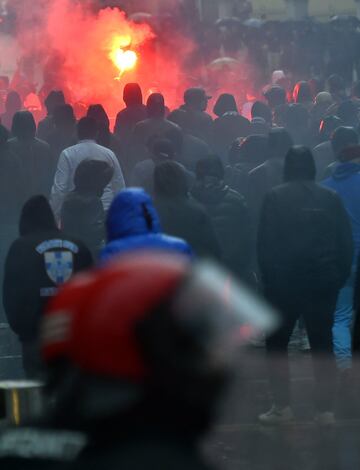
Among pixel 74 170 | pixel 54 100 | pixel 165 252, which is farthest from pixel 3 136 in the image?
pixel 165 252

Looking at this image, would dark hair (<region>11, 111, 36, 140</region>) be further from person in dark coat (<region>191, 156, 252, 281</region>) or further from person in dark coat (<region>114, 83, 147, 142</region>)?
person in dark coat (<region>191, 156, 252, 281</region>)

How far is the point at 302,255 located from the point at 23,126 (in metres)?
3.79

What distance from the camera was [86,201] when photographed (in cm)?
962

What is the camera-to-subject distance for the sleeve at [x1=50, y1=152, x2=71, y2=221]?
10734mm

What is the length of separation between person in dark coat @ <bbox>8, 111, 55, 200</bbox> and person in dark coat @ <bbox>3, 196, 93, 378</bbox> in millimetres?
3923

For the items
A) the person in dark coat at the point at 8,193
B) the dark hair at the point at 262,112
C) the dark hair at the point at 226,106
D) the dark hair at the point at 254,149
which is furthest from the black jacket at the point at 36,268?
the dark hair at the point at 262,112

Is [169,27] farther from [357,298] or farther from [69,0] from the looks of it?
[357,298]

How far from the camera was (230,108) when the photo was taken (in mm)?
15008

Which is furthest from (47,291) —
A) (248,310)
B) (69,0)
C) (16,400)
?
(69,0)

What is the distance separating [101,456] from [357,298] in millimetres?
5496

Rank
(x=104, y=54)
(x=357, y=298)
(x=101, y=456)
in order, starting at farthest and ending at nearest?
(x=104, y=54) → (x=357, y=298) → (x=101, y=456)

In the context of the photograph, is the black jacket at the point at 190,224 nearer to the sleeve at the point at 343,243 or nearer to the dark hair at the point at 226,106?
the sleeve at the point at 343,243

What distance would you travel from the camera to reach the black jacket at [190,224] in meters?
8.65

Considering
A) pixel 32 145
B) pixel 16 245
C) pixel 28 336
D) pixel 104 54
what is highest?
pixel 104 54
